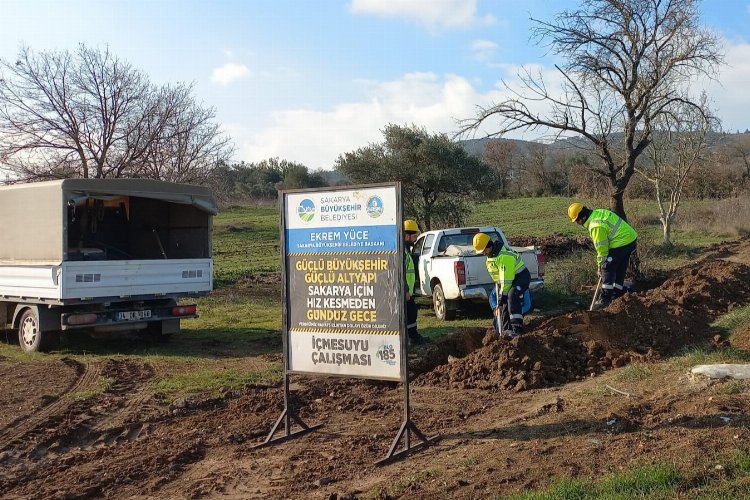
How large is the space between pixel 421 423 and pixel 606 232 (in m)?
6.62

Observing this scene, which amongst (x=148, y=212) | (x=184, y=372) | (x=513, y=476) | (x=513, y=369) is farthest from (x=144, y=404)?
(x=148, y=212)

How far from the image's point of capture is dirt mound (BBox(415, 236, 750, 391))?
8312mm

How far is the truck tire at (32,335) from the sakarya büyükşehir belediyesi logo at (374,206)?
25.4 feet

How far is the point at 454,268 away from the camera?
13602 millimetres

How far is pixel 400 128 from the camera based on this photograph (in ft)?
86.3

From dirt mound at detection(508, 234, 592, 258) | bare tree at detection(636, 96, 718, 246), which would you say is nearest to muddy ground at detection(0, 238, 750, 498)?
dirt mound at detection(508, 234, 592, 258)

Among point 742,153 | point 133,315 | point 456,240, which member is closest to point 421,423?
point 133,315

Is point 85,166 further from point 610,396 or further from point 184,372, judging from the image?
point 610,396

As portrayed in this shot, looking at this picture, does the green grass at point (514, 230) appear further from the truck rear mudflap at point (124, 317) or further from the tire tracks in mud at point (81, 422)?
the tire tracks in mud at point (81, 422)

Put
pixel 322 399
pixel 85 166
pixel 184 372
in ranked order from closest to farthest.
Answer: pixel 322 399, pixel 184 372, pixel 85 166

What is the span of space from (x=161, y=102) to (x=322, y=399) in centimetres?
1602

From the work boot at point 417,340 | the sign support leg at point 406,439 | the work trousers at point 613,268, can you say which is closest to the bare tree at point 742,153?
the work trousers at point 613,268

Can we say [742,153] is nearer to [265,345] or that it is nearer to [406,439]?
[265,345]

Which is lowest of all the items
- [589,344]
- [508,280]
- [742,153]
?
[589,344]
